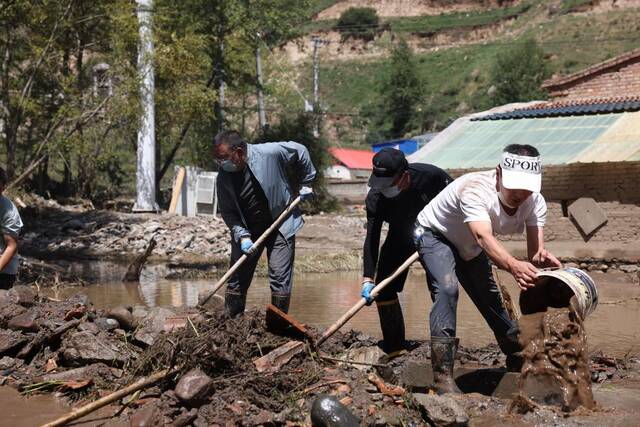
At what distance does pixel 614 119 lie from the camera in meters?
18.2

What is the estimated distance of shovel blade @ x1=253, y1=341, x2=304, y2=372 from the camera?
Result: 5770mm

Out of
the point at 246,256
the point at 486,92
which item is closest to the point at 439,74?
the point at 486,92

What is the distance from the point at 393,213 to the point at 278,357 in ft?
4.94

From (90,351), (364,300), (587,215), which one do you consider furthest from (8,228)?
(587,215)

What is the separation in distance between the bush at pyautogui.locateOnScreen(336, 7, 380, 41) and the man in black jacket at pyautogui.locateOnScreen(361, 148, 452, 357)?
259ft

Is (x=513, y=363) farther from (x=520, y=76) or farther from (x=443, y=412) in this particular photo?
(x=520, y=76)

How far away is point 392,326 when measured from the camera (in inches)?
276

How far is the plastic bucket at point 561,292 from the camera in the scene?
5305 mm

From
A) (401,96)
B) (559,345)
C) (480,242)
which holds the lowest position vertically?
(559,345)

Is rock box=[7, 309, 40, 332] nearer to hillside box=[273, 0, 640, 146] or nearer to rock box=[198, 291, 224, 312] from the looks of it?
rock box=[198, 291, 224, 312]

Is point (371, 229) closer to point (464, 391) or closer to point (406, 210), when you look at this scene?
point (406, 210)

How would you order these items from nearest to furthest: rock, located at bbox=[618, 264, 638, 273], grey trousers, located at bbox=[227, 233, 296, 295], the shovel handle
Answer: the shovel handle, grey trousers, located at bbox=[227, 233, 296, 295], rock, located at bbox=[618, 264, 638, 273]

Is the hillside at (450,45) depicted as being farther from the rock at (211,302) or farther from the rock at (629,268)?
the rock at (211,302)

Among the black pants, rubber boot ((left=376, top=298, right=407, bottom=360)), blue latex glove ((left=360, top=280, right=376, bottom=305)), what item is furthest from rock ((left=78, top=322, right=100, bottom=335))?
rubber boot ((left=376, top=298, right=407, bottom=360))
